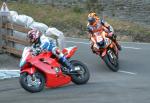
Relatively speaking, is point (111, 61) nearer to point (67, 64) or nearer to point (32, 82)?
point (67, 64)

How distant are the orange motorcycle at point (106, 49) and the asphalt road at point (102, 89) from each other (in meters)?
0.25

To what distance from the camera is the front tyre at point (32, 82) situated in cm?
1463

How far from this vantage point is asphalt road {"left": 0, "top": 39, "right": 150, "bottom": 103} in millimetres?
13367

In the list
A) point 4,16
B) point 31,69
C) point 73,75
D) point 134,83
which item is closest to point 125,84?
point 134,83

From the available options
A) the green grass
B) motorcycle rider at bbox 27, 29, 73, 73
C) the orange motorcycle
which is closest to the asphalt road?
the orange motorcycle

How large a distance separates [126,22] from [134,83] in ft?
62.8

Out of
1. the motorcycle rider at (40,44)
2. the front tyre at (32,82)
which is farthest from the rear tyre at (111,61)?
the front tyre at (32,82)

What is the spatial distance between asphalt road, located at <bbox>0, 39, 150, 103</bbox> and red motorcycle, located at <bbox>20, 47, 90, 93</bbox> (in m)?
0.17

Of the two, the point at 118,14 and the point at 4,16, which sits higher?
the point at 4,16

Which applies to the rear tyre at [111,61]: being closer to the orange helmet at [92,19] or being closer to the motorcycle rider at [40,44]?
the orange helmet at [92,19]

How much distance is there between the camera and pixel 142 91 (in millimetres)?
14211

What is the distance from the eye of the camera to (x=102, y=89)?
48.3 ft

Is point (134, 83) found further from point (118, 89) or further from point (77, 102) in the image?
point (77, 102)

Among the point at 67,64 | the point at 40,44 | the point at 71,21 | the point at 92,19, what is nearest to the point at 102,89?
the point at 67,64
